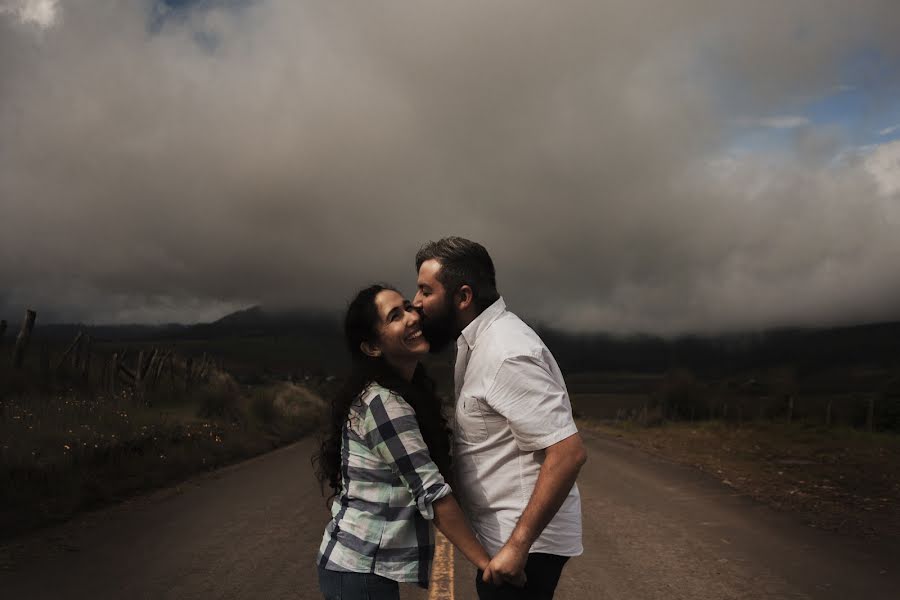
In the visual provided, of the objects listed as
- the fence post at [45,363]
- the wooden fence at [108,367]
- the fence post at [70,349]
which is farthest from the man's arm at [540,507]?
the fence post at [70,349]

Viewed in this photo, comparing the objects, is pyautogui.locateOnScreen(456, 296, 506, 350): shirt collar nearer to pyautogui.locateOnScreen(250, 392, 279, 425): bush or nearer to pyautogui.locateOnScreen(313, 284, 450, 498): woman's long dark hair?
pyautogui.locateOnScreen(313, 284, 450, 498): woman's long dark hair

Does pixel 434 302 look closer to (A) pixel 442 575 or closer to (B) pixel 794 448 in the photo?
(A) pixel 442 575

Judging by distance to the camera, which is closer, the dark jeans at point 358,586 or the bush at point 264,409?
the dark jeans at point 358,586

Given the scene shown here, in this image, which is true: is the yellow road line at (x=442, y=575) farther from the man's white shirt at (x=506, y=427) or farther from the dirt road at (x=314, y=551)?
the man's white shirt at (x=506, y=427)

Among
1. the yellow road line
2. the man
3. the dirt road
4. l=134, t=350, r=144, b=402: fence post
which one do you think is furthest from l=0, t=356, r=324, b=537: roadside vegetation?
the man

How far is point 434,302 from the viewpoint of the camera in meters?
2.70

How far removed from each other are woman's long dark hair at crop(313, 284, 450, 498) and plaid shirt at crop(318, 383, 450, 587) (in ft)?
0.14

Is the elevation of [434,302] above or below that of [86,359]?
above

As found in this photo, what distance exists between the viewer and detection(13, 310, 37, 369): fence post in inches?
587

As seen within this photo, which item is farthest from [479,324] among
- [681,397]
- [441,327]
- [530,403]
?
[681,397]

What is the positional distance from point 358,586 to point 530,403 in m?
0.83

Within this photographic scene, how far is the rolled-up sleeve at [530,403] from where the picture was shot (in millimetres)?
2379

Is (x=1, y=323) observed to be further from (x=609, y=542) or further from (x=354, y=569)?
(x=354, y=569)

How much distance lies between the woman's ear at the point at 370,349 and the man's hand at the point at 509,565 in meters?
0.77
